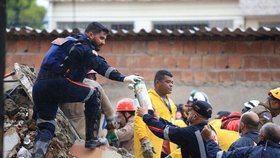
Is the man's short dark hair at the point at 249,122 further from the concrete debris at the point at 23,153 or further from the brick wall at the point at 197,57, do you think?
the brick wall at the point at 197,57

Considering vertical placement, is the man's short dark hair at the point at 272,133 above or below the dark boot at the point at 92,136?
above

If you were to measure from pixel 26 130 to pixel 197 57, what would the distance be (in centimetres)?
487

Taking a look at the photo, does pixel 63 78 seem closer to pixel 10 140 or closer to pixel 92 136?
pixel 92 136

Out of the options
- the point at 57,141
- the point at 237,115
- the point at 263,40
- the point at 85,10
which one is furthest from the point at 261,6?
the point at 57,141

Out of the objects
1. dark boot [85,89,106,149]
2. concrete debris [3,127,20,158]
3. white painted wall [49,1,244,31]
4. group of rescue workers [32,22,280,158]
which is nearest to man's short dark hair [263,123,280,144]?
group of rescue workers [32,22,280,158]

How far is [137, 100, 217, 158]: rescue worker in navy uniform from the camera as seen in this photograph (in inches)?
278

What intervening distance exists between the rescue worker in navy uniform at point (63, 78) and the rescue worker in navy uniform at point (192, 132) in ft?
2.46

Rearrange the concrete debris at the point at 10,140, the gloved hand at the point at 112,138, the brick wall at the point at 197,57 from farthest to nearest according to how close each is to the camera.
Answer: the brick wall at the point at 197,57, the gloved hand at the point at 112,138, the concrete debris at the point at 10,140

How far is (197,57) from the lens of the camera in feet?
41.1

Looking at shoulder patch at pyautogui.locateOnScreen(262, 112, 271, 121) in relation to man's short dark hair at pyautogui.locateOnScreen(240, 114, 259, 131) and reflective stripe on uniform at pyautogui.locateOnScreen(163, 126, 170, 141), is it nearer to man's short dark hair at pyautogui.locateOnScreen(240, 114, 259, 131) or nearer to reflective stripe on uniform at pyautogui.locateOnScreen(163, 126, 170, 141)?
man's short dark hair at pyautogui.locateOnScreen(240, 114, 259, 131)

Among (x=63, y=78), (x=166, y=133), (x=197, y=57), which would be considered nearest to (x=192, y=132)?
(x=166, y=133)

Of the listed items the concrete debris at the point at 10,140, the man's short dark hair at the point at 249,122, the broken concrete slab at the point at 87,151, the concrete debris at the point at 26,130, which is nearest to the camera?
the man's short dark hair at the point at 249,122

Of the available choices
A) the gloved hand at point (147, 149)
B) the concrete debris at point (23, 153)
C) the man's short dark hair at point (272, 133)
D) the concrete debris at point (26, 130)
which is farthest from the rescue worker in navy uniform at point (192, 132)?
the concrete debris at point (23, 153)

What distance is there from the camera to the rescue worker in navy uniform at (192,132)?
7059 mm
